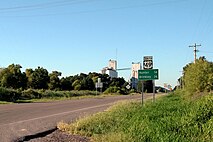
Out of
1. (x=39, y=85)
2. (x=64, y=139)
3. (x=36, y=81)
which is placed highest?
(x=36, y=81)

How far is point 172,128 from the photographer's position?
42.9 feet

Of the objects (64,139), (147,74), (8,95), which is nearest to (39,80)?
(8,95)

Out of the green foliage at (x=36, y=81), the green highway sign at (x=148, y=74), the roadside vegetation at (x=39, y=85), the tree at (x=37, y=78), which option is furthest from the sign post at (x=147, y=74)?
the tree at (x=37, y=78)

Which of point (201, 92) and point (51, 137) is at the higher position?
point (201, 92)

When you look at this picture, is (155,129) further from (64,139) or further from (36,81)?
(36,81)

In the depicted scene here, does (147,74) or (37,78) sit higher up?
(37,78)

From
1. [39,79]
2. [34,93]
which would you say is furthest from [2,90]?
[39,79]

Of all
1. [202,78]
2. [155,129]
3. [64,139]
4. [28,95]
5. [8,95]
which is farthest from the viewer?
[28,95]

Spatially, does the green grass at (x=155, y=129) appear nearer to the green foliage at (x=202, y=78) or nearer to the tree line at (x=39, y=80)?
the green foliage at (x=202, y=78)

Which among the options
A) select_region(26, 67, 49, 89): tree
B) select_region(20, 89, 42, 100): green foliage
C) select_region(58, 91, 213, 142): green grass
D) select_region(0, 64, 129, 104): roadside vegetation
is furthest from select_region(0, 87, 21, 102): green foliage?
select_region(26, 67, 49, 89): tree

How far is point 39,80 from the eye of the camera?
99.2 m

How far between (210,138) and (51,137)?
5.25 meters

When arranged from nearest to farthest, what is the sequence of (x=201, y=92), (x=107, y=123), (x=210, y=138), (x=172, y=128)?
(x=210, y=138)
(x=172, y=128)
(x=107, y=123)
(x=201, y=92)

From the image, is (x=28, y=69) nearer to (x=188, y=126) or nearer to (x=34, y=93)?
(x=34, y=93)
